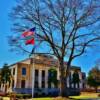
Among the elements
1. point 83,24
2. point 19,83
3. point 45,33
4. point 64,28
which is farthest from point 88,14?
point 19,83

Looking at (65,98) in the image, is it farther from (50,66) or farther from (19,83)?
(50,66)

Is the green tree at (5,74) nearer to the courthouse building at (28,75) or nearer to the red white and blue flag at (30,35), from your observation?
the courthouse building at (28,75)

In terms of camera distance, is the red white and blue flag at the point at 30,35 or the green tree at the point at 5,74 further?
the green tree at the point at 5,74

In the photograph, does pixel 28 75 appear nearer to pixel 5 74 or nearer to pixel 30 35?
pixel 5 74

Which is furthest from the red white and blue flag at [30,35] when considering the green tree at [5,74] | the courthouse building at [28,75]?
the green tree at [5,74]

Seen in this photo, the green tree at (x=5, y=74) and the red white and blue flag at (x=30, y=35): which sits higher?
the red white and blue flag at (x=30, y=35)

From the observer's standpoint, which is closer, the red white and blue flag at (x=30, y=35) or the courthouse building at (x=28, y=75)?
the red white and blue flag at (x=30, y=35)

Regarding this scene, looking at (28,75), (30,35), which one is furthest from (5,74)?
(30,35)

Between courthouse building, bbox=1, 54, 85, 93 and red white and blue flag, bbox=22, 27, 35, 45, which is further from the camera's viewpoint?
courthouse building, bbox=1, 54, 85, 93

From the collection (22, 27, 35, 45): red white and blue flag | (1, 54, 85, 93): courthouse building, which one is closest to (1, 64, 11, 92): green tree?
(1, 54, 85, 93): courthouse building

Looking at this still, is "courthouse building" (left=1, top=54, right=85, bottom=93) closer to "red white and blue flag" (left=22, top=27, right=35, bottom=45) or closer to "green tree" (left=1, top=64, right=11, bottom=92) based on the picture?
"green tree" (left=1, top=64, right=11, bottom=92)

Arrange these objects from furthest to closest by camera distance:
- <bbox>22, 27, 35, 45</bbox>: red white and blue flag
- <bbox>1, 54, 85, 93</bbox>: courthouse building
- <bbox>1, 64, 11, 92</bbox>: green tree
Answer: <bbox>1, 54, 85, 93</bbox>: courthouse building, <bbox>1, 64, 11, 92</bbox>: green tree, <bbox>22, 27, 35, 45</bbox>: red white and blue flag

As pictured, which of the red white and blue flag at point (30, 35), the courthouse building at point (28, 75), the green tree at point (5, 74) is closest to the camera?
the red white and blue flag at point (30, 35)

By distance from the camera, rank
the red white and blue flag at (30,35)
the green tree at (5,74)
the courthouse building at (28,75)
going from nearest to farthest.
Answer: the red white and blue flag at (30,35), the green tree at (5,74), the courthouse building at (28,75)
